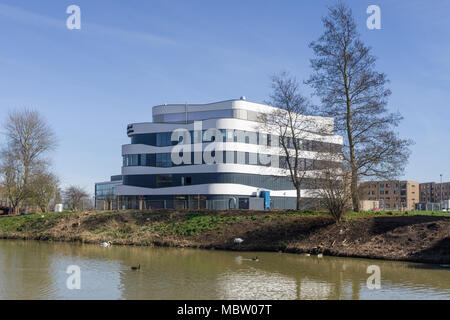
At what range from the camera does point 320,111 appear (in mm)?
35406

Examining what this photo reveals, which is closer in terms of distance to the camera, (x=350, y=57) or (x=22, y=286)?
(x=22, y=286)

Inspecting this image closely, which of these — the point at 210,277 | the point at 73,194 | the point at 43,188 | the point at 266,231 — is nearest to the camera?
the point at 210,277

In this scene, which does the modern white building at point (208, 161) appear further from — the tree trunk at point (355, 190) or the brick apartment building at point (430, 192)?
the brick apartment building at point (430, 192)

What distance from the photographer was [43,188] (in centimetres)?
6272

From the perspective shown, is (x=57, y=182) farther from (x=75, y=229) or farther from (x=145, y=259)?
(x=145, y=259)

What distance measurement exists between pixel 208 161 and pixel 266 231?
95.2 ft

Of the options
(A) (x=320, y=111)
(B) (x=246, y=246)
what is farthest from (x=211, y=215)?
(A) (x=320, y=111)

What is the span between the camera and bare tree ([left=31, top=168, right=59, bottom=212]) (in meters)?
61.2

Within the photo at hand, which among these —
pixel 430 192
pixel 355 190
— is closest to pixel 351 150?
pixel 355 190

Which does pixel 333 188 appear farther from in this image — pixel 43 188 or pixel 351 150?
pixel 43 188

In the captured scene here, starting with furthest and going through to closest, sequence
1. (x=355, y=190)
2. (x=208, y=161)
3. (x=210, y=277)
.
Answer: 1. (x=208, y=161)
2. (x=355, y=190)
3. (x=210, y=277)

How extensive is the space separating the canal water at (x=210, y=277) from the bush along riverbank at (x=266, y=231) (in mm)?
1825

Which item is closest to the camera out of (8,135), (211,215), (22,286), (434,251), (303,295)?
(303,295)

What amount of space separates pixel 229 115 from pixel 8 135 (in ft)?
98.9
